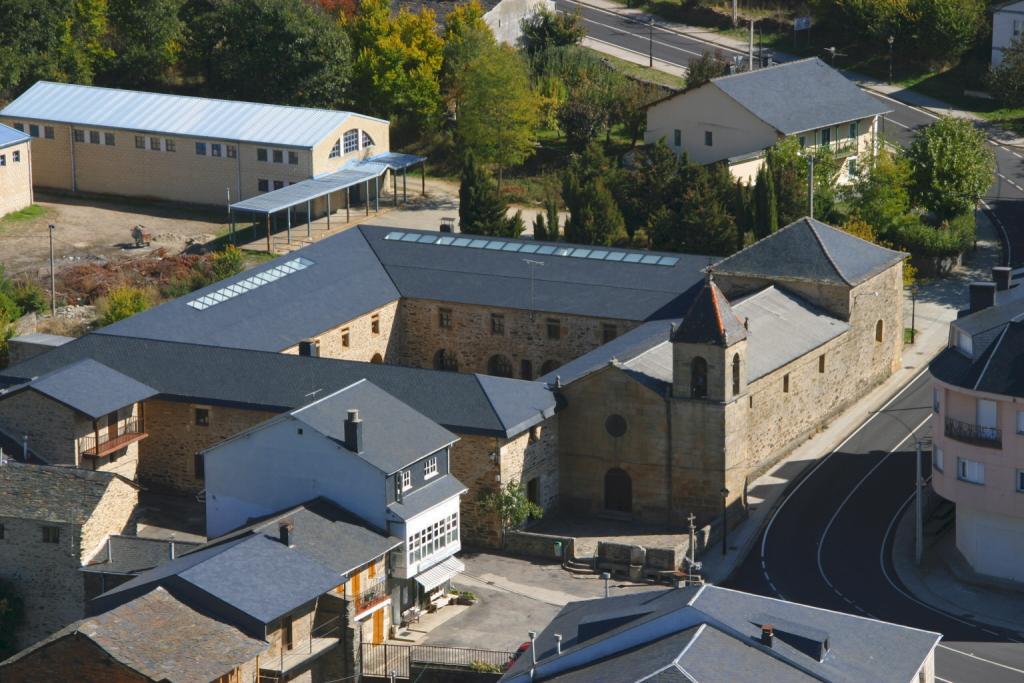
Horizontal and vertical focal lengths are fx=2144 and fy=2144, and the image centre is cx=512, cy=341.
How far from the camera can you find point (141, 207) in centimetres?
12825

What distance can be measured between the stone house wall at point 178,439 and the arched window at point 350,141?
3831cm

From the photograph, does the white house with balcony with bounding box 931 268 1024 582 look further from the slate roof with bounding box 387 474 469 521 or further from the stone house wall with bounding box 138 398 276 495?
the stone house wall with bounding box 138 398 276 495

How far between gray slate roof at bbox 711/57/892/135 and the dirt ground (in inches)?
1297

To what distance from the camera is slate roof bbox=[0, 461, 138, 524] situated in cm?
7938

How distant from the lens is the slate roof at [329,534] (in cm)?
7614

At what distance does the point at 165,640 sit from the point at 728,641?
19260 mm

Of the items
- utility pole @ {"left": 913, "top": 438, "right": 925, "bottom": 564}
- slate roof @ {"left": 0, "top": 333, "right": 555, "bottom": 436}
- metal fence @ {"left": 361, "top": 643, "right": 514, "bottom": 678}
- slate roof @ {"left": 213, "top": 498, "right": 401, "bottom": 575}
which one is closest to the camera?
metal fence @ {"left": 361, "top": 643, "right": 514, "bottom": 678}

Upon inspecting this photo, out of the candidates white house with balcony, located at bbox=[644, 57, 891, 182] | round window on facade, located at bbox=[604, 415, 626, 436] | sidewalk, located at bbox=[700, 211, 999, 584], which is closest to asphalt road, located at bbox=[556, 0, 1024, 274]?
sidewalk, located at bbox=[700, 211, 999, 584]

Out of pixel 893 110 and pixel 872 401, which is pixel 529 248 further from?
pixel 893 110

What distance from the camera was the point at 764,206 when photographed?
118 m

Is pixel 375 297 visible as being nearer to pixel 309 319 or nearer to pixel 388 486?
pixel 309 319

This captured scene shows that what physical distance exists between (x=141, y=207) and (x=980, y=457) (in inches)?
2466

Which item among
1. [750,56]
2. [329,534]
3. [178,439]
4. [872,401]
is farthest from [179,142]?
[329,534]

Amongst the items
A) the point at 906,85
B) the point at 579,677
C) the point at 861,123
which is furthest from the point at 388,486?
the point at 906,85
